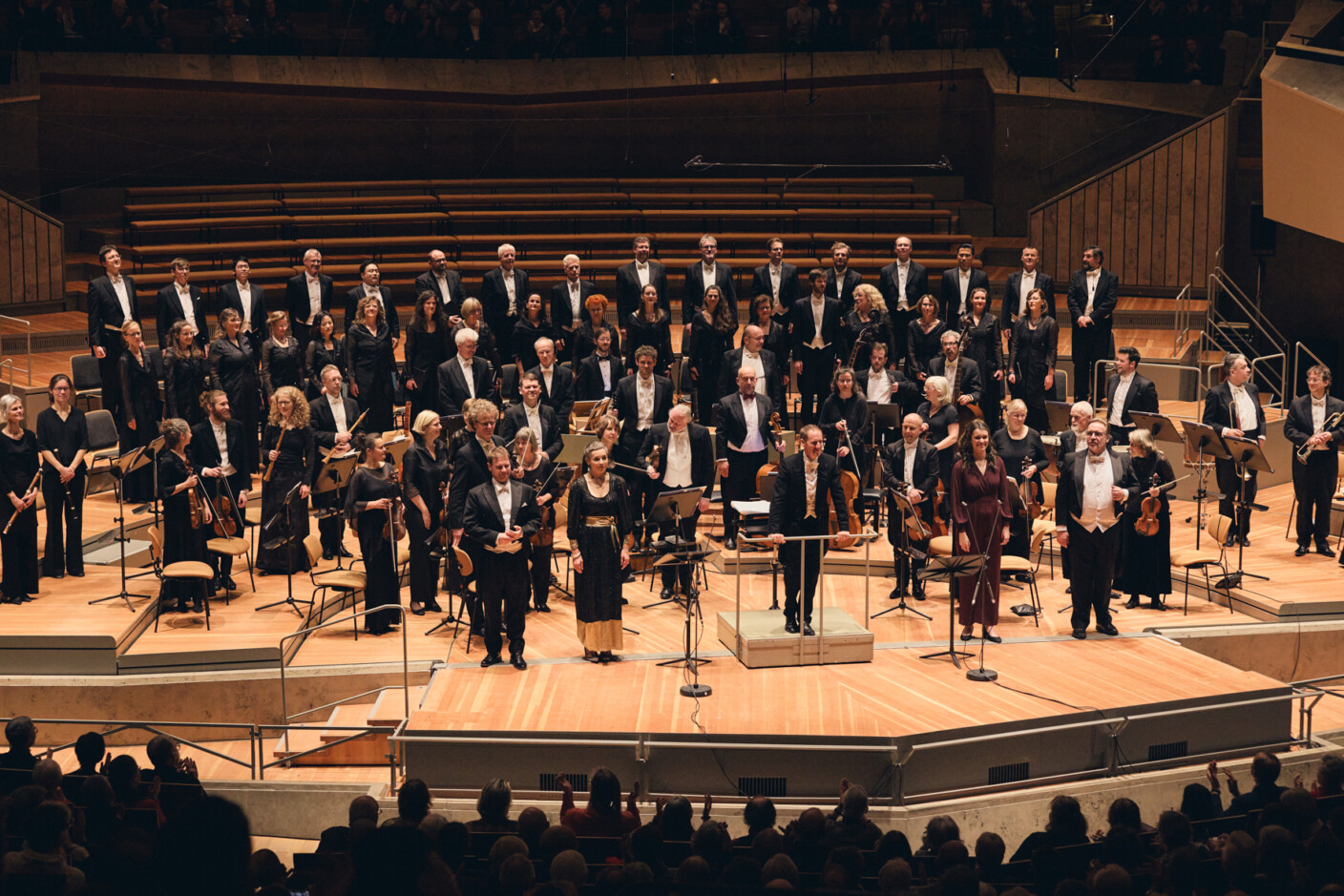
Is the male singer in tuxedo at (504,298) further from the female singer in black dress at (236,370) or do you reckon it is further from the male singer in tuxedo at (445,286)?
the female singer in black dress at (236,370)

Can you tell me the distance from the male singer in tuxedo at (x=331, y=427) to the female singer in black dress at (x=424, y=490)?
0.75m

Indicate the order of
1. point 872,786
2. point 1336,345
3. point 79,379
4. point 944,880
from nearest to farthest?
point 944,880, point 872,786, point 79,379, point 1336,345

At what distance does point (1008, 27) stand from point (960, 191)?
1755mm

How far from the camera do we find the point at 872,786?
6.65 metres

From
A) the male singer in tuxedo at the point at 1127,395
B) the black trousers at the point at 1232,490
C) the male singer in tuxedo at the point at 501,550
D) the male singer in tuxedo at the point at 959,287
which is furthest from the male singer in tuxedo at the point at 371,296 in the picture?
the black trousers at the point at 1232,490

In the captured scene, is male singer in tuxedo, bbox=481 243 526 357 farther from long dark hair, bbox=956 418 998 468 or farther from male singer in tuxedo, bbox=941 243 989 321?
long dark hair, bbox=956 418 998 468

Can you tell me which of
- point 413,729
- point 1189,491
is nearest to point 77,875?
point 413,729

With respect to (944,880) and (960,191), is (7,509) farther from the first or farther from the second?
(960,191)

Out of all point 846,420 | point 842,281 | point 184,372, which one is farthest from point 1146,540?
point 184,372

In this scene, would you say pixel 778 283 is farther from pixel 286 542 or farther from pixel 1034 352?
pixel 286 542

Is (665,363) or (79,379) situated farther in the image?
(79,379)

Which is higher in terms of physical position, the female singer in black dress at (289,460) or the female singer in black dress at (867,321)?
the female singer in black dress at (867,321)

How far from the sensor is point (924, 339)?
9.88m

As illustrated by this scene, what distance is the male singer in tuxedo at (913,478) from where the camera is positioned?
8328 mm
